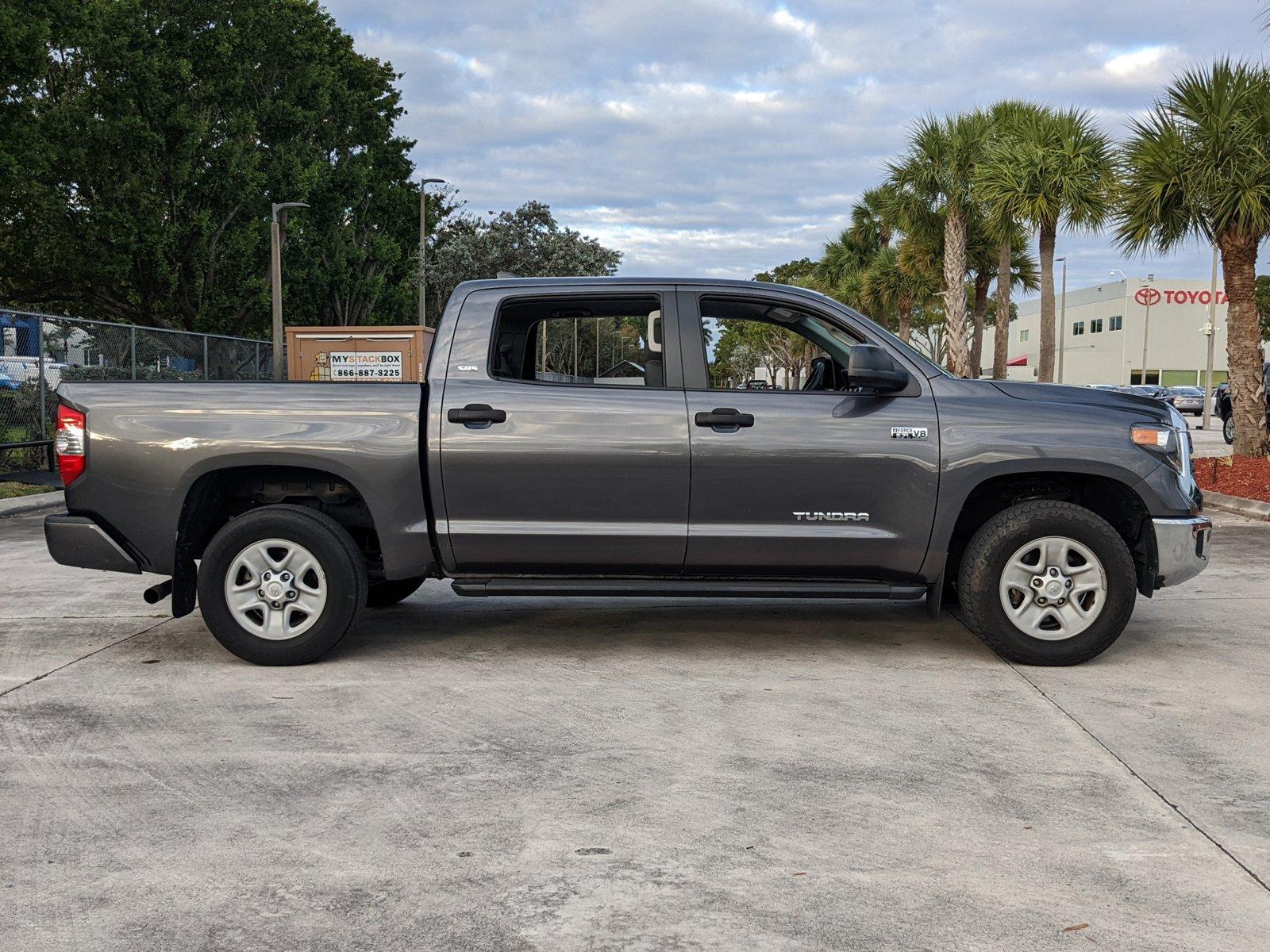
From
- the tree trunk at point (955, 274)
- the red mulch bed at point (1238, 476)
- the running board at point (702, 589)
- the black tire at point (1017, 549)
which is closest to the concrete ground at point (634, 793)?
the black tire at point (1017, 549)

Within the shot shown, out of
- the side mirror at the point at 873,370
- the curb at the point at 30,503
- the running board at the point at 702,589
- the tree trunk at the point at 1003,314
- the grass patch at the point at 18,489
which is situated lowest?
the curb at the point at 30,503

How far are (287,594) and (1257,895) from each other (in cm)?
441

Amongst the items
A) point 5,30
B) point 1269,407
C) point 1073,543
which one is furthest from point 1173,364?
point 1073,543

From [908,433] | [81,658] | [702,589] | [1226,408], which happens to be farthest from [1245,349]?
[81,658]

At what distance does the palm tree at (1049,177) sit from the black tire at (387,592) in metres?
21.9

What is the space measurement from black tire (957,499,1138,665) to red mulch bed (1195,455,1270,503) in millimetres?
9167

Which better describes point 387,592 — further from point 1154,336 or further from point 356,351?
point 1154,336

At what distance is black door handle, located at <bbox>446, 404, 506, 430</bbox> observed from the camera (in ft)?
19.9

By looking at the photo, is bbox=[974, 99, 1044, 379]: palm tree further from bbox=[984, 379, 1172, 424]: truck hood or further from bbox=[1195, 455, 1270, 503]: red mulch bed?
bbox=[984, 379, 1172, 424]: truck hood

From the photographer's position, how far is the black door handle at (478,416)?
6055 mm

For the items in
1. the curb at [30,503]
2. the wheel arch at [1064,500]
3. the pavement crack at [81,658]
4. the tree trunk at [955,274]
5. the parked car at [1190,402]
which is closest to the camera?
the pavement crack at [81,658]

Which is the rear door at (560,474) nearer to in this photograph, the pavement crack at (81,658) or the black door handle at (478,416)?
the black door handle at (478,416)

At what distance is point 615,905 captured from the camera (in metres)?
3.38

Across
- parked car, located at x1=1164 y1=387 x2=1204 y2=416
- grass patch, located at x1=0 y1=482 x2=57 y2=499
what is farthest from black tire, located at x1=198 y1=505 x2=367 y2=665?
parked car, located at x1=1164 y1=387 x2=1204 y2=416
